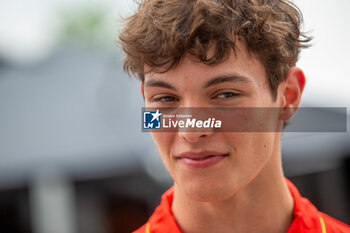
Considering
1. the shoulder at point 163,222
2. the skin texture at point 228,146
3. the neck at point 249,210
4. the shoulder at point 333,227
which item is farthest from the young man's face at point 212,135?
the shoulder at point 333,227

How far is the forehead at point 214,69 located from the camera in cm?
184

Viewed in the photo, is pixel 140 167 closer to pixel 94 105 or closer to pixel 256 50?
pixel 94 105

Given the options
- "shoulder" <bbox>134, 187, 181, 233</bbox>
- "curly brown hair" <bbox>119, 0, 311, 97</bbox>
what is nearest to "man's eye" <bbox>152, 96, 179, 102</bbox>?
"curly brown hair" <bbox>119, 0, 311, 97</bbox>

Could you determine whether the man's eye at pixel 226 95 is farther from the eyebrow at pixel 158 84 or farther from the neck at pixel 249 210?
the neck at pixel 249 210

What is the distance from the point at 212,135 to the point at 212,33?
18.2 inches

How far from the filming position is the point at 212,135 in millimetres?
1885

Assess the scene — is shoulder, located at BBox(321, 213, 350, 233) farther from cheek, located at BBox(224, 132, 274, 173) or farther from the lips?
the lips

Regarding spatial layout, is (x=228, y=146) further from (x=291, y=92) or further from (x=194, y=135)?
(x=291, y=92)

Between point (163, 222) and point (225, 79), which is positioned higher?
point (225, 79)

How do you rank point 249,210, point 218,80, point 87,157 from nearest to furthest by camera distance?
point 218,80, point 249,210, point 87,157

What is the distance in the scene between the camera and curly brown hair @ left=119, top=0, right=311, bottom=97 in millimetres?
1868

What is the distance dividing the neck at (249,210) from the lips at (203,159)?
1.18 ft

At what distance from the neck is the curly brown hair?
1.69ft

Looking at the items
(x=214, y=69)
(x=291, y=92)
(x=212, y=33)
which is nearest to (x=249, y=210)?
(x=291, y=92)
